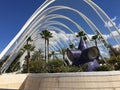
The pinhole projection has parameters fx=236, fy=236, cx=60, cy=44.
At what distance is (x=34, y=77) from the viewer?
79.7 ft

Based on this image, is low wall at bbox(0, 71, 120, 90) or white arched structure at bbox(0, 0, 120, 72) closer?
low wall at bbox(0, 71, 120, 90)

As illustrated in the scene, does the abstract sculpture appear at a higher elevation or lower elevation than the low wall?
higher

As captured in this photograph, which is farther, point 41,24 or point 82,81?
point 41,24

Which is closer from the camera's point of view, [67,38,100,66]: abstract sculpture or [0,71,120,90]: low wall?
[0,71,120,90]: low wall

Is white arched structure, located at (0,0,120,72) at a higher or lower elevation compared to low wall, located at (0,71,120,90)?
higher

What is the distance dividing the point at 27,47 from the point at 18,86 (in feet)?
135

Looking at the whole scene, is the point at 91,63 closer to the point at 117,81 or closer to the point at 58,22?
the point at 117,81

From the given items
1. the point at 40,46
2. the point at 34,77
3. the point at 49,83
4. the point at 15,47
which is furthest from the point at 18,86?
the point at 40,46

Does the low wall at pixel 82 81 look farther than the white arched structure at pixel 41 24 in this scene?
No

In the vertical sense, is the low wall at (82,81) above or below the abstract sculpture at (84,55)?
below

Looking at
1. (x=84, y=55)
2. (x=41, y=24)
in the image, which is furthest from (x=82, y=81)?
(x=41, y=24)

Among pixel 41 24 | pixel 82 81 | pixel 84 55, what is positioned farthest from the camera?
pixel 41 24

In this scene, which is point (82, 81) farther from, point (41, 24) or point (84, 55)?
point (41, 24)

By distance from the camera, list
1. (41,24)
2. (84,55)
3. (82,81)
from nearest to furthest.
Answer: (82,81)
(84,55)
(41,24)
